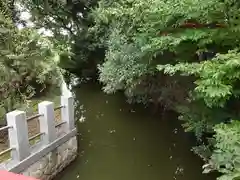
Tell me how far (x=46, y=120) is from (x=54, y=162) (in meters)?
0.93

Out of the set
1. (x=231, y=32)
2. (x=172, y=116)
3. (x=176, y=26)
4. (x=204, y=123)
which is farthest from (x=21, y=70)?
(x=172, y=116)

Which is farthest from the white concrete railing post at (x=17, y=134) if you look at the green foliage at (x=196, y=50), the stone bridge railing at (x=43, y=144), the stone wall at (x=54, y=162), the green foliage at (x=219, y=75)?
the green foliage at (x=219, y=75)

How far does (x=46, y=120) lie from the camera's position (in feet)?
20.6

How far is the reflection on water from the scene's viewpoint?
22.9 ft

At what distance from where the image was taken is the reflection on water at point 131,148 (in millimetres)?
6988

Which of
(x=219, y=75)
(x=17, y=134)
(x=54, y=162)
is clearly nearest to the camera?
(x=219, y=75)

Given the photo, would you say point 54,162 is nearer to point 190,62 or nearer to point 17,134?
point 17,134

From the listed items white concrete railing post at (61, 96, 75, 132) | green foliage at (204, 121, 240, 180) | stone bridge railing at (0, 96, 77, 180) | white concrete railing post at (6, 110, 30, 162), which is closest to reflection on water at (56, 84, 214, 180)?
stone bridge railing at (0, 96, 77, 180)

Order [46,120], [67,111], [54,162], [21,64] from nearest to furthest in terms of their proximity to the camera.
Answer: [46,120]
[54,162]
[21,64]
[67,111]

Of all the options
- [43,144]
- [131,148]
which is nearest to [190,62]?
[131,148]

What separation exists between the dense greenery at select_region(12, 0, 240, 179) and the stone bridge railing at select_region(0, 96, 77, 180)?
2197mm

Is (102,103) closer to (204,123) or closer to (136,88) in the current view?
(136,88)

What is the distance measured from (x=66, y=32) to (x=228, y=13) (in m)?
11.8

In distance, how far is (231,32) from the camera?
480cm
